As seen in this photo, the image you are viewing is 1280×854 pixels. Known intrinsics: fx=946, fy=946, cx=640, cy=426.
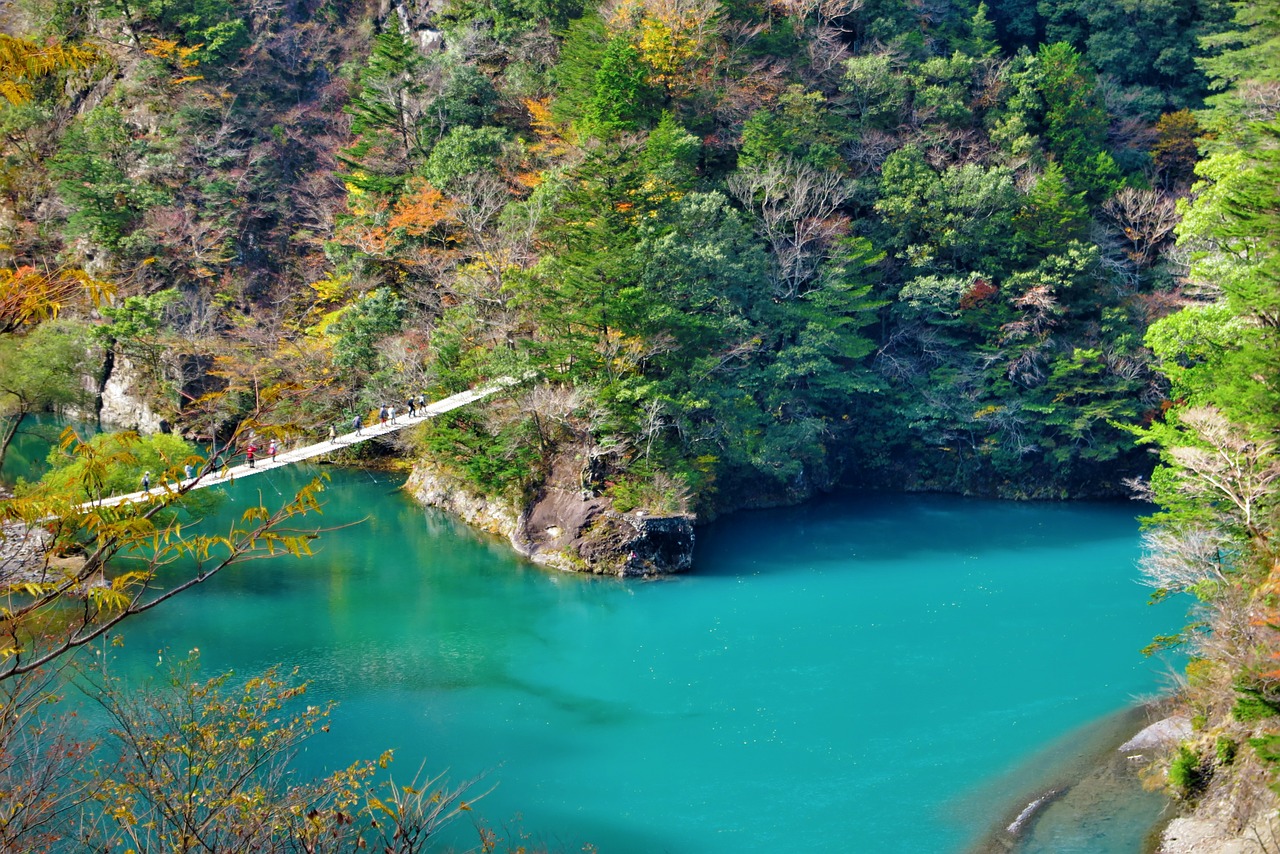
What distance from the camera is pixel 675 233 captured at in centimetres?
1733

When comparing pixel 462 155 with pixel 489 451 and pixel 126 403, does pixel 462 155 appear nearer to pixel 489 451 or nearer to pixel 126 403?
pixel 489 451

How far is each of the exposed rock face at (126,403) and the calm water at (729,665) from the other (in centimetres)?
726

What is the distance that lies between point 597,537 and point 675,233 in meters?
5.71

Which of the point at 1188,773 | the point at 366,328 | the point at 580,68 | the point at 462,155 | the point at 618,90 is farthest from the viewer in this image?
the point at 462,155

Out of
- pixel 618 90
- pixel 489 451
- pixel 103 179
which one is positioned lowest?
pixel 489 451

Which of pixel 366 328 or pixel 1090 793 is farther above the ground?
pixel 366 328

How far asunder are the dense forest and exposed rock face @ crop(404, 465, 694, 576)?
0.33 m

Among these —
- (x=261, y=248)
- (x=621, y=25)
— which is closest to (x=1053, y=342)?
(x=621, y=25)

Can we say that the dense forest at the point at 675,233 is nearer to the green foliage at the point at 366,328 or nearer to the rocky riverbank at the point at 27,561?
the green foliage at the point at 366,328

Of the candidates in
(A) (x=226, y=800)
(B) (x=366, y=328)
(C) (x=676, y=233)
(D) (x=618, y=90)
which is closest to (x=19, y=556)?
(A) (x=226, y=800)

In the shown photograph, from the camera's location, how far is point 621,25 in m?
21.3

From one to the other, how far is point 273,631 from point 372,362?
8669 millimetres

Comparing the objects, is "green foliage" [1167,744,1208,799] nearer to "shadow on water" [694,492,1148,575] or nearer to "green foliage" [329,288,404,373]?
"shadow on water" [694,492,1148,575]

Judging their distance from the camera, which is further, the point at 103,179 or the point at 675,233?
the point at 103,179
